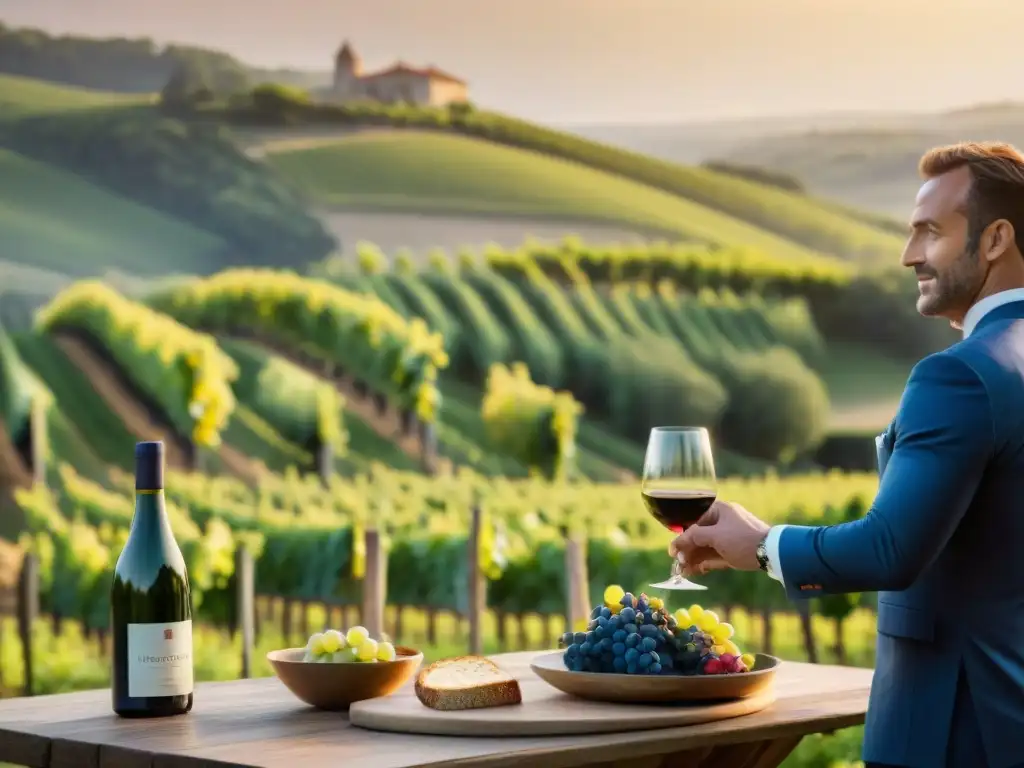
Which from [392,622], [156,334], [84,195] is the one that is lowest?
[392,622]

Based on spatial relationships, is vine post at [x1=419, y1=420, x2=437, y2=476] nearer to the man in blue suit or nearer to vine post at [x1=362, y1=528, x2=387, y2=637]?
vine post at [x1=362, y1=528, x2=387, y2=637]

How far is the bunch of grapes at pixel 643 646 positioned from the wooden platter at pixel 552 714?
1.4 inches

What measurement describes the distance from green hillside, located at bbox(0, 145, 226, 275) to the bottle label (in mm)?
4953

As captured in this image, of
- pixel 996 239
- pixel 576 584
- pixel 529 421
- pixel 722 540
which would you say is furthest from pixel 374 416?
pixel 996 239

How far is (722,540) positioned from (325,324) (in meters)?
5.49

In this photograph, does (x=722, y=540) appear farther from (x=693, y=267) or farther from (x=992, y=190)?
(x=693, y=267)

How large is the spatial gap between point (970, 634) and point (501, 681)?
545 millimetres

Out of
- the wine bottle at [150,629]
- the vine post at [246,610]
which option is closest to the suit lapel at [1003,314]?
the wine bottle at [150,629]

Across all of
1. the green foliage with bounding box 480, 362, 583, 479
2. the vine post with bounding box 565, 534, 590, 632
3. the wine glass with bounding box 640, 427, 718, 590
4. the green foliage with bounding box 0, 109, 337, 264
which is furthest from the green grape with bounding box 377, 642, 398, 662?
the green foliage with bounding box 480, 362, 583, 479

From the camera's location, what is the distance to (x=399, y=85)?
7.48 meters

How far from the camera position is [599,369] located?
769 centimetres

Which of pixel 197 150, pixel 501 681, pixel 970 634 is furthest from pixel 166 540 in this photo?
pixel 197 150

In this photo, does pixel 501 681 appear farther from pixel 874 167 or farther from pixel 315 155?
pixel 874 167

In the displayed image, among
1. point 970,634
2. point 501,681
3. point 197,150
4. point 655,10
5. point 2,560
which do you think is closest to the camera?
point 970,634
